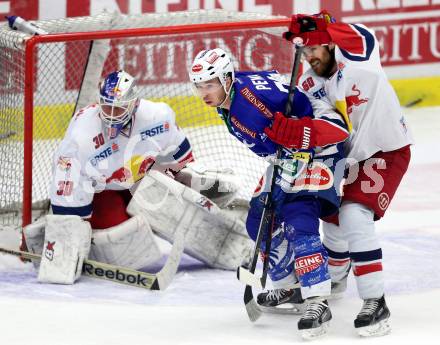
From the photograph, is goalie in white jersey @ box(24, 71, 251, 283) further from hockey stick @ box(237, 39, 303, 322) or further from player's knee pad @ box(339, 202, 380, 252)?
player's knee pad @ box(339, 202, 380, 252)

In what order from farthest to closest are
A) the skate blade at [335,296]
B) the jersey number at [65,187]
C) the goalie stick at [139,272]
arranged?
the jersey number at [65,187] < the goalie stick at [139,272] < the skate blade at [335,296]

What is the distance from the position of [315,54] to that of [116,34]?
123cm

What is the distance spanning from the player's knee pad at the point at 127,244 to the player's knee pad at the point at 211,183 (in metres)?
0.37

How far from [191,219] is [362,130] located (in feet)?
3.35

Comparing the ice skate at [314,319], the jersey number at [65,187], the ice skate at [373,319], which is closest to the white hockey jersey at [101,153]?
the jersey number at [65,187]

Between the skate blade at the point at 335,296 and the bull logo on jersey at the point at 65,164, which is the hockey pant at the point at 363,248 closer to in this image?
the skate blade at the point at 335,296

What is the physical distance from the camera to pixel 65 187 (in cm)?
496

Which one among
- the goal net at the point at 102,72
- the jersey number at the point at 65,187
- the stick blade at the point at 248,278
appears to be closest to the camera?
the stick blade at the point at 248,278

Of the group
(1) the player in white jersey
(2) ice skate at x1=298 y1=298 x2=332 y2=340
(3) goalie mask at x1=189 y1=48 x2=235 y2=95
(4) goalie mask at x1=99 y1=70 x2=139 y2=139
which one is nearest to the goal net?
(4) goalie mask at x1=99 y1=70 x2=139 y2=139

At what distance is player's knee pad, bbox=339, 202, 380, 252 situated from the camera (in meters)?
4.20

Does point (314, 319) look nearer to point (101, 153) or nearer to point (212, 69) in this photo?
point (212, 69)

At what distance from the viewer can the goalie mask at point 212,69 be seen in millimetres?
4211

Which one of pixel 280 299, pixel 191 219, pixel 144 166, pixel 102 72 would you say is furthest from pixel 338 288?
pixel 102 72

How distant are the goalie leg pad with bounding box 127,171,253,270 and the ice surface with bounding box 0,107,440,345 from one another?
0.07m
